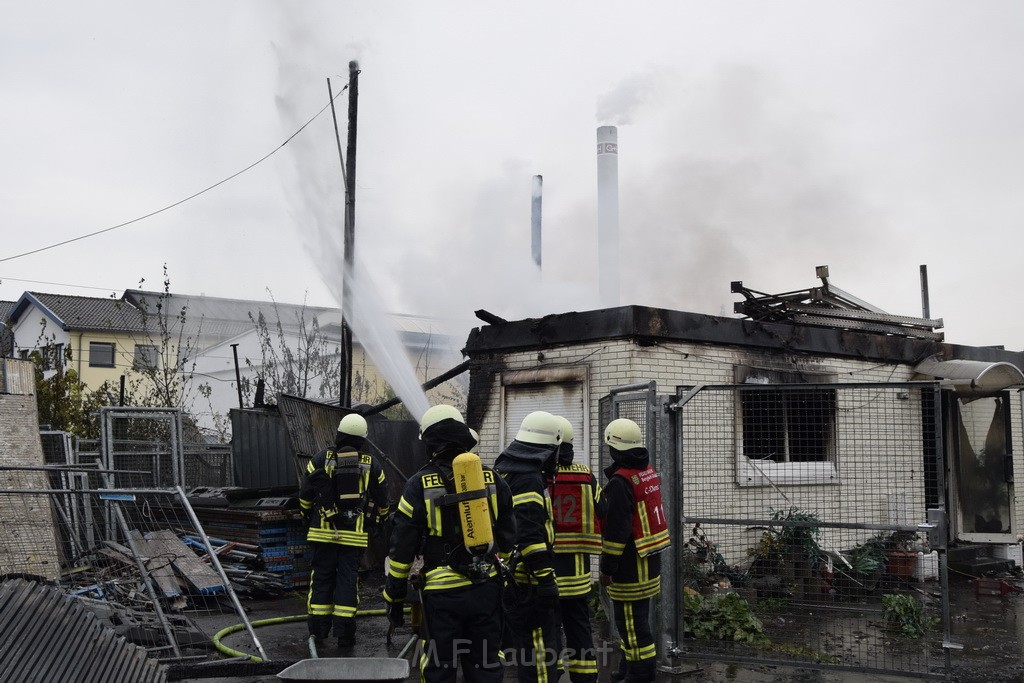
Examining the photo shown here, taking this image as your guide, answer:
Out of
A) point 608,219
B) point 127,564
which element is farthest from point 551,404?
point 608,219

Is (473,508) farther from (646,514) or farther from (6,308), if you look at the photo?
(6,308)

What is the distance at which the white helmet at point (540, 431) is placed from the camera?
5.57m

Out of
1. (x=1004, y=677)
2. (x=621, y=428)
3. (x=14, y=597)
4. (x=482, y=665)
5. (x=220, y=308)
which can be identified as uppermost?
(x=220, y=308)

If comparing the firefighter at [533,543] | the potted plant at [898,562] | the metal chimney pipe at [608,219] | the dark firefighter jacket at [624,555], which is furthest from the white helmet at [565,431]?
the metal chimney pipe at [608,219]

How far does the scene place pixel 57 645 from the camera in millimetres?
4824

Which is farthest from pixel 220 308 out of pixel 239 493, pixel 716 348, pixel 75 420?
pixel 716 348

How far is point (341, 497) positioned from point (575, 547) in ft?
8.60

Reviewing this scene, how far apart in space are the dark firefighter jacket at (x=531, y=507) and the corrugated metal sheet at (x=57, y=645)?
2237mm

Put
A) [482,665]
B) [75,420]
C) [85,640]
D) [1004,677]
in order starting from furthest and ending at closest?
1. [75,420]
2. [1004,677]
3. [85,640]
4. [482,665]

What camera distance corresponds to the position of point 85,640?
196 inches

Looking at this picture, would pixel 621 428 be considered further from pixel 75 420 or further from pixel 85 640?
pixel 75 420

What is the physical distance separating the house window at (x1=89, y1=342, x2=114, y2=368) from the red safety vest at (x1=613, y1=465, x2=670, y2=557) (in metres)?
40.4

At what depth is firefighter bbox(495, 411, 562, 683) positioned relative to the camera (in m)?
5.23

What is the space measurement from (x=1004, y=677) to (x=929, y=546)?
1394 mm
